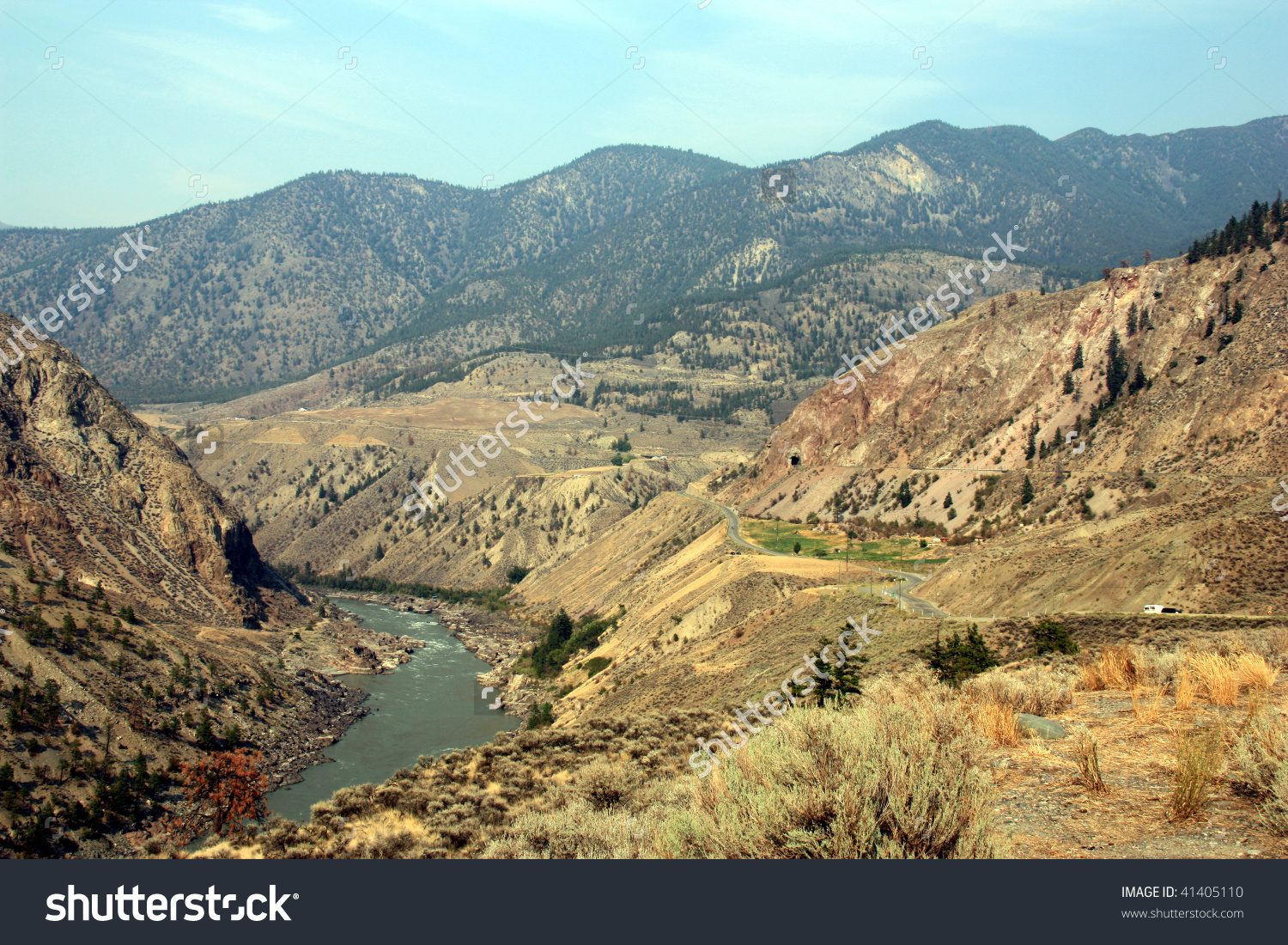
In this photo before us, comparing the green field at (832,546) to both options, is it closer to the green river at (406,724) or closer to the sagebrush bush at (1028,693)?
the green river at (406,724)

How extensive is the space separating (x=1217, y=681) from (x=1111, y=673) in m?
4.24

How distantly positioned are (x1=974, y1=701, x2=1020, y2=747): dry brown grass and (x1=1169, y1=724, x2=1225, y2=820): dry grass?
352cm

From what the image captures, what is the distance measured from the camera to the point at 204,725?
5178cm

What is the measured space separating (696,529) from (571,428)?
9368 centimetres

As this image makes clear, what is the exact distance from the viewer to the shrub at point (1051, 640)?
26938 mm

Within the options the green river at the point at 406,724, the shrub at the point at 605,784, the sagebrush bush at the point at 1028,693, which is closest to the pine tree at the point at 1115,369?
the green river at the point at 406,724

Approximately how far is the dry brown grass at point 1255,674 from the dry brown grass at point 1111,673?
8.73 ft

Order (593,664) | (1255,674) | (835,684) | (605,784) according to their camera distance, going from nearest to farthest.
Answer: (1255,674) < (605,784) < (835,684) < (593,664)

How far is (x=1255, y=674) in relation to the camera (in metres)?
14.9

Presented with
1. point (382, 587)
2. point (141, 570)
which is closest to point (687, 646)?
point (141, 570)

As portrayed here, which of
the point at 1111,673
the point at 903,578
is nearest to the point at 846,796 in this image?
the point at 1111,673

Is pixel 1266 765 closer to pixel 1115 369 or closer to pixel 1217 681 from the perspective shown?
pixel 1217 681

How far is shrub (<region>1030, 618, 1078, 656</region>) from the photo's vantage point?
26.9 m
